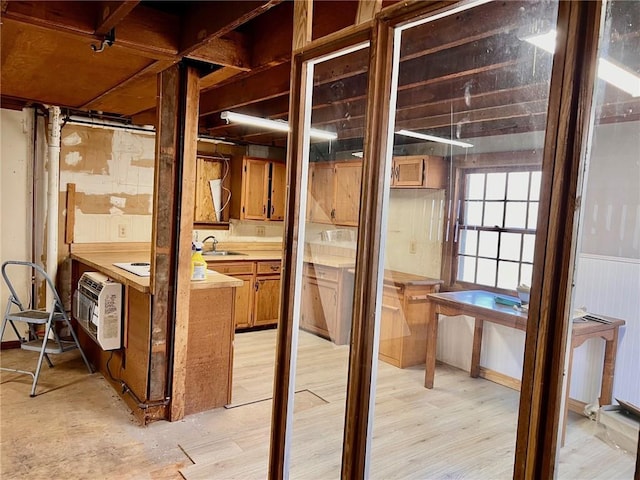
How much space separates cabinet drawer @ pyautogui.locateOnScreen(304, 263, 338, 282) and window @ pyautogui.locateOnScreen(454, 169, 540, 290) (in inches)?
21.3

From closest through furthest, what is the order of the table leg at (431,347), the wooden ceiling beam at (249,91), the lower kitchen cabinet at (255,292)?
the table leg at (431,347)
the wooden ceiling beam at (249,91)
the lower kitchen cabinet at (255,292)

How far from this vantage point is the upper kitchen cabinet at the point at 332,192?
5.76ft

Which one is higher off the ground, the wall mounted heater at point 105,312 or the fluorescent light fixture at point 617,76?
the fluorescent light fixture at point 617,76

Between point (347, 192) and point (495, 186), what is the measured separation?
21.2 inches

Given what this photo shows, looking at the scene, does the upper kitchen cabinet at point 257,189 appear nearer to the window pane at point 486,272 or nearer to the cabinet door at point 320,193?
the cabinet door at point 320,193

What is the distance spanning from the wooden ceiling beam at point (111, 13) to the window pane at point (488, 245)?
1667mm

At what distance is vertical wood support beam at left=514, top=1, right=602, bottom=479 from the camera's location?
100 cm

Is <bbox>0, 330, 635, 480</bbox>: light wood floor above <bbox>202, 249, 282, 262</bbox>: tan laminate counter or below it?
below

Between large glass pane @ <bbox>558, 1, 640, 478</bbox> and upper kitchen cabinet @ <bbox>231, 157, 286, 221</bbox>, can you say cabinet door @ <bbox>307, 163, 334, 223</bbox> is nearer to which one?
large glass pane @ <bbox>558, 1, 640, 478</bbox>

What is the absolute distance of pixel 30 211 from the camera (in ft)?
14.4

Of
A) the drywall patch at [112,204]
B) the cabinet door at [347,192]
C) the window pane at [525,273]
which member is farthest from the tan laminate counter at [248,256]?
the window pane at [525,273]

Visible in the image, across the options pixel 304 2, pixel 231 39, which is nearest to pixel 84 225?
pixel 231 39

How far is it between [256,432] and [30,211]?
3.09 metres

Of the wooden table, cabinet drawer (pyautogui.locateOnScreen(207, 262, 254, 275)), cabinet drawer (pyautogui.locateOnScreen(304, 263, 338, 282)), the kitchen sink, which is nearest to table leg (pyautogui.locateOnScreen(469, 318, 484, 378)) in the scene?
the wooden table
